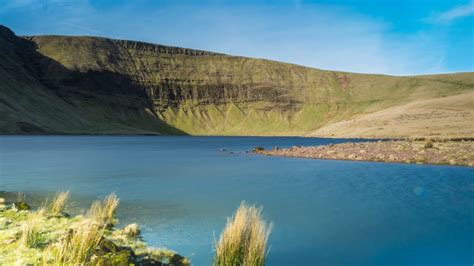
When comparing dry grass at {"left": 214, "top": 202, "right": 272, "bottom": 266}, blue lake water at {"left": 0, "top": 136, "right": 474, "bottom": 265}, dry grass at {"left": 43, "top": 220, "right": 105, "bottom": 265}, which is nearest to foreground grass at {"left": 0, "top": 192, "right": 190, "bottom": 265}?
dry grass at {"left": 43, "top": 220, "right": 105, "bottom": 265}

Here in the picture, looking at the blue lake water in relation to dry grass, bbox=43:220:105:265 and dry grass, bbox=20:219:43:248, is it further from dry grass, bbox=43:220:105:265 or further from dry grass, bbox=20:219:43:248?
dry grass, bbox=20:219:43:248

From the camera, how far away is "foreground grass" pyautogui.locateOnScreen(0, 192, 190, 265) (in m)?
9.86

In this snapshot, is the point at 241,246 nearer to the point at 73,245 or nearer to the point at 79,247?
the point at 79,247

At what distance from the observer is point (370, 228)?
17.1 m

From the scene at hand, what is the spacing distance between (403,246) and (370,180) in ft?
→ 61.3

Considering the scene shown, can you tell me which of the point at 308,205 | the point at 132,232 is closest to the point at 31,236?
the point at 132,232

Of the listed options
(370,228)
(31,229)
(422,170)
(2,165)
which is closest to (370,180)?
(422,170)

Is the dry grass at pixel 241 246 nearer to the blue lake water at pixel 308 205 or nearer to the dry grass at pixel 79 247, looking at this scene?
the blue lake water at pixel 308 205

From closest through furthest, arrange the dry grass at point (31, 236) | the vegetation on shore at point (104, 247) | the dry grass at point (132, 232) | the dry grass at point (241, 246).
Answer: the vegetation on shore at point (104, 247) < the dry grass at point (241, 246) < the dry grass at point (31, 236) < the dry grass at point (132, 232)

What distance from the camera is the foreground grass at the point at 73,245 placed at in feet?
32.3

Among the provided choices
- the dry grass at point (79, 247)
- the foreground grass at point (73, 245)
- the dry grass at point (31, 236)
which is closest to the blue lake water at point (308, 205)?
the foreground grass at point (73, 245)

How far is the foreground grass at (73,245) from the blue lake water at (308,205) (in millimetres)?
1207

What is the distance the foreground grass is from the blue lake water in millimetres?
1207

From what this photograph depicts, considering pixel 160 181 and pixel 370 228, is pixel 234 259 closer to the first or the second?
pixel 370 228
